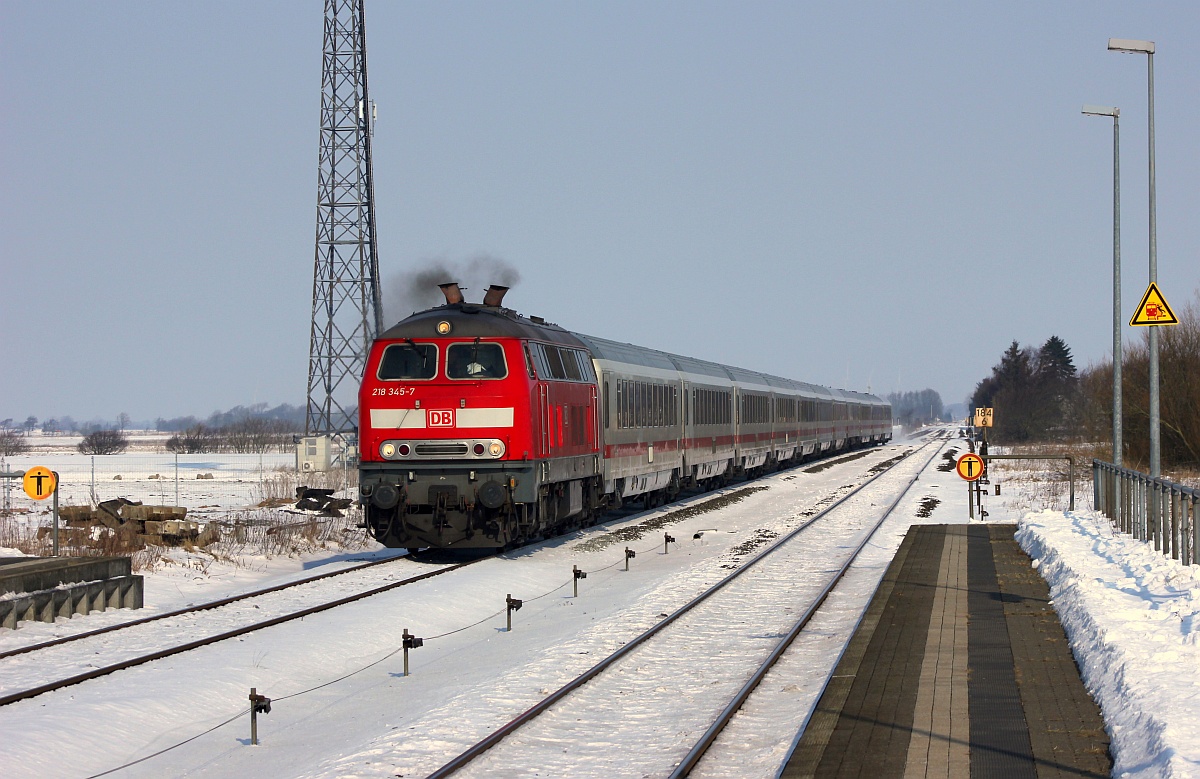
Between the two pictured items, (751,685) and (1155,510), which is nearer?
(751,685)

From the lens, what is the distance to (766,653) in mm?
11398

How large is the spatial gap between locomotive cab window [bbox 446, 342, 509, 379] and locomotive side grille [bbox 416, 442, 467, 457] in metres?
1.01

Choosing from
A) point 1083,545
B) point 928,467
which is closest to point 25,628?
point 1083,545

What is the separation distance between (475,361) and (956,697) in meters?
9.99

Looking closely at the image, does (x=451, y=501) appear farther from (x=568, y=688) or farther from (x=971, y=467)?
(x=971, y=467)

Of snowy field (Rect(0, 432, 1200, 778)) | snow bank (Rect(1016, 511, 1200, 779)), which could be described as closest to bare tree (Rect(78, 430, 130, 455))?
snowy field (Rect(0, 432, 1200, 778))

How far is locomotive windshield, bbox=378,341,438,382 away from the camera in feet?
58.1

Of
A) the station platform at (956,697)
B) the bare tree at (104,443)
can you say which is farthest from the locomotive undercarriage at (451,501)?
the bare tree at (104,443)

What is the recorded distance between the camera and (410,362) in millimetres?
17797

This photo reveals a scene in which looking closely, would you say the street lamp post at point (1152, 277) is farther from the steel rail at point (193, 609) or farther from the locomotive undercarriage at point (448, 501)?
the steel rail at point (193, 609)

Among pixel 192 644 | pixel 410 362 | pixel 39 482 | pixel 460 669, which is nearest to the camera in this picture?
pixel 460 669

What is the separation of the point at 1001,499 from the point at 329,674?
25054mm

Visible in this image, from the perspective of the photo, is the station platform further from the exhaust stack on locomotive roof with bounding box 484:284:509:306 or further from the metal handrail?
the exhaust stack on locomotive roof with bounding box 484:284:509:306

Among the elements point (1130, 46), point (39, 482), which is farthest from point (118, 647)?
point (1130, 46)
